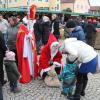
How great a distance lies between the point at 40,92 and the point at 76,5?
80506 mm

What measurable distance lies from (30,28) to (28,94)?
6.46 feet

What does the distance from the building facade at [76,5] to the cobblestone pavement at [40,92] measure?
74.2 m

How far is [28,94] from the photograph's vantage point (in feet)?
23.0

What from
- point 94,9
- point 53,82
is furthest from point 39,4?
point 53,82

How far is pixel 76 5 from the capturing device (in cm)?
8644

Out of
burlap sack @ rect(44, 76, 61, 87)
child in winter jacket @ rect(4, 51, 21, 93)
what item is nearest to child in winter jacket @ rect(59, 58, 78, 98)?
burlap sack @ rect(44, 76, 61, 87)

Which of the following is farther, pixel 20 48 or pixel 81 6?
pixel 81 6

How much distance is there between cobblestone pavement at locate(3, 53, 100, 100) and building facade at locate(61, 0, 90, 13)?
74217 mm

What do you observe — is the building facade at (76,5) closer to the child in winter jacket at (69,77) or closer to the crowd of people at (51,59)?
the crowd of people at (51,59)

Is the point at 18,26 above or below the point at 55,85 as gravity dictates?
above

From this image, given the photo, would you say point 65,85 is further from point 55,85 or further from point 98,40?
point 98,40

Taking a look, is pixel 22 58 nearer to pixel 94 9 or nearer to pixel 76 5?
pixel 76 5

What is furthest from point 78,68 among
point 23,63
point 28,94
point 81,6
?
point 81,6

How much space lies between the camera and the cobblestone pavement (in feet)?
22.4
